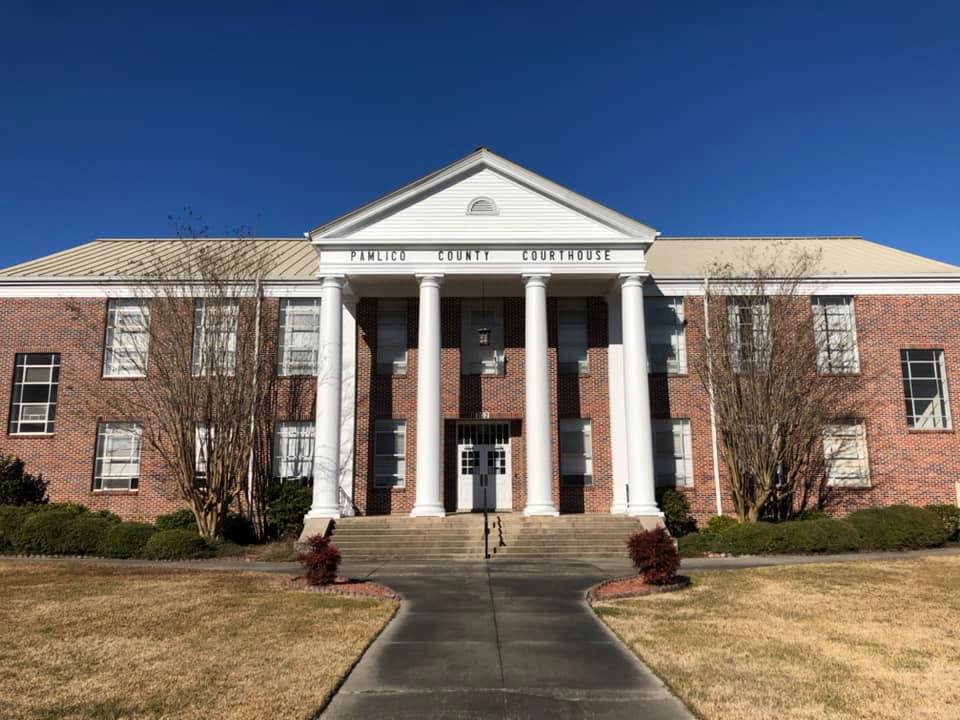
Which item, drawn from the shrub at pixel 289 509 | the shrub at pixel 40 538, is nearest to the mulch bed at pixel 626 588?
the shrub at pixel 289 509

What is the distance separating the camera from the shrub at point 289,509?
21609 millimetres

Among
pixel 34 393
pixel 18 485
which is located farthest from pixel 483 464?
pixel 34 393

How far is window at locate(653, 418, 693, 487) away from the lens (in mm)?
23578

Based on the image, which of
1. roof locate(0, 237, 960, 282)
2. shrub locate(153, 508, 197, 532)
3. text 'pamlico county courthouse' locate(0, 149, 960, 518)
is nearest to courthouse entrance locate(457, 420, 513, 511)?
text 'pamlico county courthouse' locate(0, 149, 960, 518)

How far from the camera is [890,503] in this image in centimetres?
2306

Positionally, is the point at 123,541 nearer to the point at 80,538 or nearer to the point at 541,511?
the point at 80,538

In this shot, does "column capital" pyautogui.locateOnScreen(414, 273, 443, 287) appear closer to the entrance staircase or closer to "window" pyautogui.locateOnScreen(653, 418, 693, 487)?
the entrance staircase

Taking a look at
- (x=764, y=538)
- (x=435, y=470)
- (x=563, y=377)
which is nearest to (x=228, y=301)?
(x=435, y=470)

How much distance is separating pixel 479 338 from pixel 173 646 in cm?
1635

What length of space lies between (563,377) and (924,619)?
14403 millimetres

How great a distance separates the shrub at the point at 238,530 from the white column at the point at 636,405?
33.6 feet

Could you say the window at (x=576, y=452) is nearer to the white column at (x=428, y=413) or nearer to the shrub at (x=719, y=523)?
the shrub at (x=719, y=523)

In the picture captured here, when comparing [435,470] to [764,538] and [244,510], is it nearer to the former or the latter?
[244,510]

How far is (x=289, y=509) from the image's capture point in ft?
70.9
